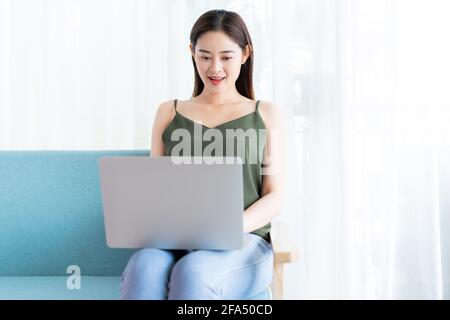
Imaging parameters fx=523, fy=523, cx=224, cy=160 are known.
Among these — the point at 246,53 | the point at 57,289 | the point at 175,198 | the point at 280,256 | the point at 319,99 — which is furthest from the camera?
the point at 319,99

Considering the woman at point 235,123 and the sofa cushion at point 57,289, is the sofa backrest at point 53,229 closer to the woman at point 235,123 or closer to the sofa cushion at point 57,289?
the sofa cushion at point 57,289

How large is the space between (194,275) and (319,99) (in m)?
0.94

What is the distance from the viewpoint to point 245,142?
146 cm

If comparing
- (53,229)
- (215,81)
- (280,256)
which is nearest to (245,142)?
(215,81)

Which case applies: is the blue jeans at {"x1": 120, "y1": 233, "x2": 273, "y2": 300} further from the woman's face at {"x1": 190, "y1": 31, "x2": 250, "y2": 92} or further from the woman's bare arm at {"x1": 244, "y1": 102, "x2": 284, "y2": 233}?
the woman's face at {"x1": 190, "y1": 31, "x2": 250, "y2": 92}

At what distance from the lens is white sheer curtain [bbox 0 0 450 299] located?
1785mm

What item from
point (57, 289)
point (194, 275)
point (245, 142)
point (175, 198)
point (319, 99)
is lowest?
point (57, 289)

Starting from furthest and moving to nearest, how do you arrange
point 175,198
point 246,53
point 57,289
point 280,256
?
point 246,53, point 57,289, point 280,256, point 175,198

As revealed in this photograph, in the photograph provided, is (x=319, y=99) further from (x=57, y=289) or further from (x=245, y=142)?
(x=57, y=289)

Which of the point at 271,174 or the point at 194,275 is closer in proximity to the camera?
the point at 194,275

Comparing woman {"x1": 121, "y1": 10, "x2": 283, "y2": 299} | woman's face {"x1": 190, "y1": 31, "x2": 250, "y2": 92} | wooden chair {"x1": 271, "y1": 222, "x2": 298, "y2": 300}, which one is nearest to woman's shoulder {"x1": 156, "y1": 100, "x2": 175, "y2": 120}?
woman {"x1": 121, "y1": 10, "x2": 283, "y2": 299}

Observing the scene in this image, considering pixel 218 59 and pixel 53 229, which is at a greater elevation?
pixel 218 59

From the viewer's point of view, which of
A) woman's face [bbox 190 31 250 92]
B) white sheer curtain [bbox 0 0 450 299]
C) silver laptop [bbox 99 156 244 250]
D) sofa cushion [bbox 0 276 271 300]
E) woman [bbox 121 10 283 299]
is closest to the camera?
silver laptop [bbox 99 156 244 250]

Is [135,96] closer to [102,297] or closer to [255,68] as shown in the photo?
[255,68]
